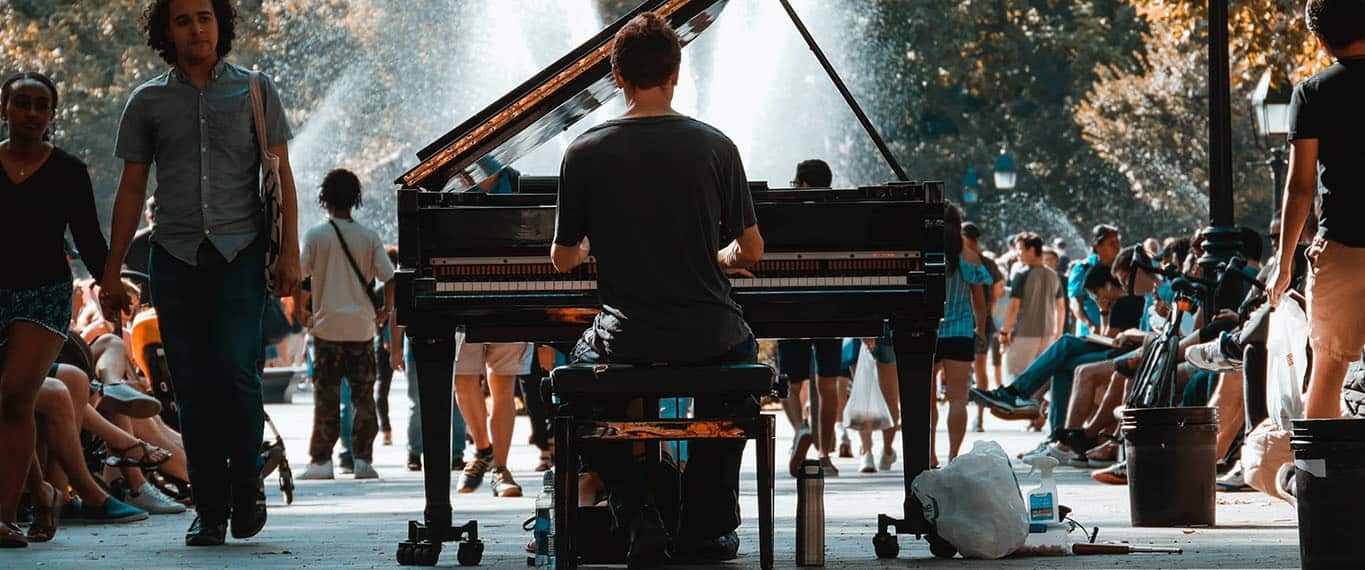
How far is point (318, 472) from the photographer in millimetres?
14766

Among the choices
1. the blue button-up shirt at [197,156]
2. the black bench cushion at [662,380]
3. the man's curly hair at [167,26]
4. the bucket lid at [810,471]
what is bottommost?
the bucket lid at [810,471]

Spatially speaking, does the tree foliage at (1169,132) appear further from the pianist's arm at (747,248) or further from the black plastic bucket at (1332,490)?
the black plastic bucket at (1332,490)

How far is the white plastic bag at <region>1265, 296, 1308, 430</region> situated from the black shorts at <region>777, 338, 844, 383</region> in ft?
15.3

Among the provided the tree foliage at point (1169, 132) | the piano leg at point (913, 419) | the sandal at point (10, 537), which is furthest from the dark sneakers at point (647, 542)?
the tree foliage at point (1169, 132)

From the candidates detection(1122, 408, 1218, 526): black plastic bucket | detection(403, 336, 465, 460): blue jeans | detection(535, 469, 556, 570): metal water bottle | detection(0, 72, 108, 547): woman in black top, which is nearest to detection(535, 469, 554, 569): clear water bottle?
detection(535, 469, 556, 570): metal water bottle

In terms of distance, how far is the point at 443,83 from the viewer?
143 feet

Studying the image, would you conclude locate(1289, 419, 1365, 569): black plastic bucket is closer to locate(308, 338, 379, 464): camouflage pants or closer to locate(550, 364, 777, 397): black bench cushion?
locate(550, 364, 777, 397): black bench cushion

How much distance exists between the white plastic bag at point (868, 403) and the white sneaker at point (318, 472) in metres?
3.44

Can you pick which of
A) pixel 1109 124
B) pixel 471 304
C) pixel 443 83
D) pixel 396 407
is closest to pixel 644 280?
pixel 471 304

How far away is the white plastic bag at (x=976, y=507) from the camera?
8.05m

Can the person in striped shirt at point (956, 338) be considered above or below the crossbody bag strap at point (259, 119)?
below

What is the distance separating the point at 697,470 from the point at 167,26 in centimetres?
286

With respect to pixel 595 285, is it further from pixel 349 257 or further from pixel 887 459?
pixel 887 459

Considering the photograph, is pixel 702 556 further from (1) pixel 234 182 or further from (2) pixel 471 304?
(1) pixel 234 182
